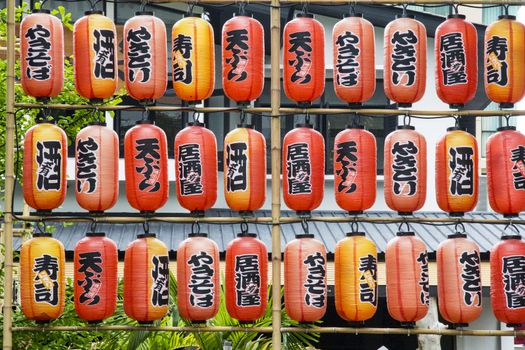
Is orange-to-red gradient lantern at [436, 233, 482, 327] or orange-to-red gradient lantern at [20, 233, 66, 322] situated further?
orange-to-red gradient lantern at [436, 233, 482, 327]

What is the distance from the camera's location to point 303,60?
9688mm

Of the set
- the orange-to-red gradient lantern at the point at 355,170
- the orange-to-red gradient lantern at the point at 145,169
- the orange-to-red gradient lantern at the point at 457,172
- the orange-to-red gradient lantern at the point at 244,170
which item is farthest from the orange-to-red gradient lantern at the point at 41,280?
the orange-to-red gradient lantern at the point at 457,172

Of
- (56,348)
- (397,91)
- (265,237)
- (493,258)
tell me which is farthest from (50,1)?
(493,258)

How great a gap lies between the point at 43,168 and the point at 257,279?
2.48 metres

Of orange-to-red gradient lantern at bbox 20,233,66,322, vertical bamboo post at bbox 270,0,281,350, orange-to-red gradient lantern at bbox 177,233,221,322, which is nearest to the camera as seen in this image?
orange-to-red gradient lantern at bbox 20,233,66,322

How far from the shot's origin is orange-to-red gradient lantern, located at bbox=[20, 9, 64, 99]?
376 inches

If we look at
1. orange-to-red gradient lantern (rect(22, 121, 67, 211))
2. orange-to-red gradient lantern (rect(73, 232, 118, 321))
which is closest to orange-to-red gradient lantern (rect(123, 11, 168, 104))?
orange-to-red gradient lantern (rect(22, 121, 67, 211))

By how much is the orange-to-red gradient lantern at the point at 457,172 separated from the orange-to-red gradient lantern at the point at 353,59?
1027 millimetres

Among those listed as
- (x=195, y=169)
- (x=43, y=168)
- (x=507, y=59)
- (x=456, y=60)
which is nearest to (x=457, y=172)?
(x=456, y=60)

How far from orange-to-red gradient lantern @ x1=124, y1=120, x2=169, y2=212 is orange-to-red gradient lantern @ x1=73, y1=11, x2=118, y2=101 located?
0.61 metres

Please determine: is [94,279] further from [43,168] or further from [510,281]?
[510,281]

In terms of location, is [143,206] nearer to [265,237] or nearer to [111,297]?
[111,297]

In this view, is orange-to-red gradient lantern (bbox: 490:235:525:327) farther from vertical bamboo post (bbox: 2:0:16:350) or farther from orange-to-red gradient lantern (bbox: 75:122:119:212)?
vertical bamboo post (bbox: 2:0:16:350)

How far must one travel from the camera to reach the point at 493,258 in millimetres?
9547
